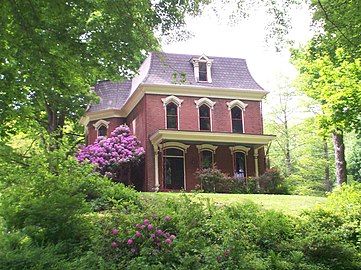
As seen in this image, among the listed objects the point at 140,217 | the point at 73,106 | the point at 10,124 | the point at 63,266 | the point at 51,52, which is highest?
the point at 73,106

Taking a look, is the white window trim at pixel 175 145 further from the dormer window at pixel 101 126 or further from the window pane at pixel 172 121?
the dormer window at pixel 101 126

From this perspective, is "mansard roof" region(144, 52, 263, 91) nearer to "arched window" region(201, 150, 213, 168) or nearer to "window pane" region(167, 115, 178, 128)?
"window pane" region(167, 115, 178, 128)

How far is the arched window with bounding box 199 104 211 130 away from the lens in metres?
26.5

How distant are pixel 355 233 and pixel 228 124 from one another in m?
15.8

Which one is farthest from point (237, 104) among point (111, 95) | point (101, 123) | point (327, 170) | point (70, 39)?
point (70, 39)

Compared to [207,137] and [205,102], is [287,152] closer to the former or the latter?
[205,102]

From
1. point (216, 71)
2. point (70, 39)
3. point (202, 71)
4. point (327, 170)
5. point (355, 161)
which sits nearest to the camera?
point (70, 39)

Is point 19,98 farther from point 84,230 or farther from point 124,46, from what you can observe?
point 84,230

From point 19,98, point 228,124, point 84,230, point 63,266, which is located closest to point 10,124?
point 19,98

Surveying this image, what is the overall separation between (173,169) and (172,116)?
9.60ft

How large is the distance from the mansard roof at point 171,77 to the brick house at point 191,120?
6 cm

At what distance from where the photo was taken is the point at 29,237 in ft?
31.9

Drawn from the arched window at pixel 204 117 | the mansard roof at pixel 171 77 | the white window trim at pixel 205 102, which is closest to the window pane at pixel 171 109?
the mansard roof at pixel 171 77

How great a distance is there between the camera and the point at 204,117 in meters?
26.6
